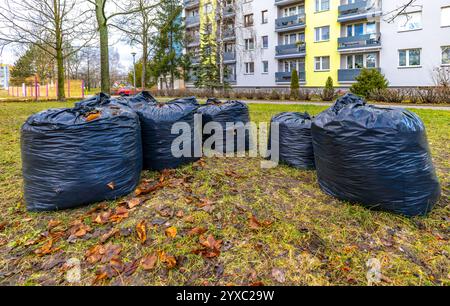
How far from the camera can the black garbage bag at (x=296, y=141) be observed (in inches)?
135

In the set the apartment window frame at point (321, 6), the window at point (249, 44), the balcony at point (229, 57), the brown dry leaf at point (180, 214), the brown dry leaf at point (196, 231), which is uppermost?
the apartment window frame at point (321, 6)

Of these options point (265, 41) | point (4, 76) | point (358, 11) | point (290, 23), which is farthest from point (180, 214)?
point (4, 76)

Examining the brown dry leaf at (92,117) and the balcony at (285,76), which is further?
the balcony at (285,76)

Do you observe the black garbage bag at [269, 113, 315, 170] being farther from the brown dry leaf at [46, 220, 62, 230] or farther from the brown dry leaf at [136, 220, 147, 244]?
the brown dry leaf at [46, 220, 62, 230]

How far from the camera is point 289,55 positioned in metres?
24.0

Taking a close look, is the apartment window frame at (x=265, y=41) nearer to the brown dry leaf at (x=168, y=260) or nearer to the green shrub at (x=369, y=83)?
the green shrub at (x=369, y=83)

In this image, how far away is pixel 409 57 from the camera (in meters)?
18.5

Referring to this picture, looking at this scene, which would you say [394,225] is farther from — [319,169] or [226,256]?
[226,256]

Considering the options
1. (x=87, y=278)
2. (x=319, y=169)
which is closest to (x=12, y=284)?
(x=87, y=278)

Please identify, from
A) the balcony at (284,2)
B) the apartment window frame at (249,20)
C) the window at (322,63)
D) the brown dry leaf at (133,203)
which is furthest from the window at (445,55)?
the brown dry leaf at (133,203)

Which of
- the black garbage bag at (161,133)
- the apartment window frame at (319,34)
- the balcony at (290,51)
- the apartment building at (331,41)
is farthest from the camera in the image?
the balcony at (290,51)

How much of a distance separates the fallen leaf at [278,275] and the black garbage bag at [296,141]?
186 centimetres

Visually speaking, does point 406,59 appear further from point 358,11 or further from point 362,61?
point 358,11

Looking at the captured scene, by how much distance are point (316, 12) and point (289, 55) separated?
3547mm
